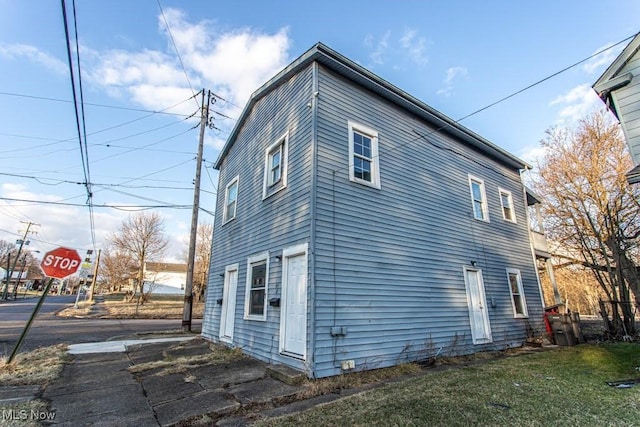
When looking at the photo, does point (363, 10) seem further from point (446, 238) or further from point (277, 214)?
point (446, 238)

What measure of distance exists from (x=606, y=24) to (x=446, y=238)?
5536mm

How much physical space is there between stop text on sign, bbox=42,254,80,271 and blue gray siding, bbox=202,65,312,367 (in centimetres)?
374

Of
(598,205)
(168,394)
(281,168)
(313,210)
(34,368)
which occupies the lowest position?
(168,394)

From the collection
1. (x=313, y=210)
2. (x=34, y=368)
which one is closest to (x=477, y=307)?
(x=313, y=210)

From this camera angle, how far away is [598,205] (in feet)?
40.5

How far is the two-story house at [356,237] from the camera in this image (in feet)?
19.4

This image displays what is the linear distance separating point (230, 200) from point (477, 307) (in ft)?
28.6

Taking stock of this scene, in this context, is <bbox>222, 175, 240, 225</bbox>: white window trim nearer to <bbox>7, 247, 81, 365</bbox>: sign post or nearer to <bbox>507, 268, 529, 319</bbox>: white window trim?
<bbox>7, 247, 81, 365</bbox>: sign post

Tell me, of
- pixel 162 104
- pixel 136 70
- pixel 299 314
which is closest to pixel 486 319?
pixel 299 314

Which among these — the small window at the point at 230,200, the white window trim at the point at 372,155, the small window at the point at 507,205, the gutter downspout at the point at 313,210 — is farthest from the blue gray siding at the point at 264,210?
the small window at the point at 507,205

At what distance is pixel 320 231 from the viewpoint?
583 cm

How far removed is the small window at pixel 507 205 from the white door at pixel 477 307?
144 inches

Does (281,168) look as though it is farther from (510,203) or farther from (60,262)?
(510,203)

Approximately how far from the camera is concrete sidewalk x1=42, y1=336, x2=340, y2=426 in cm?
385
